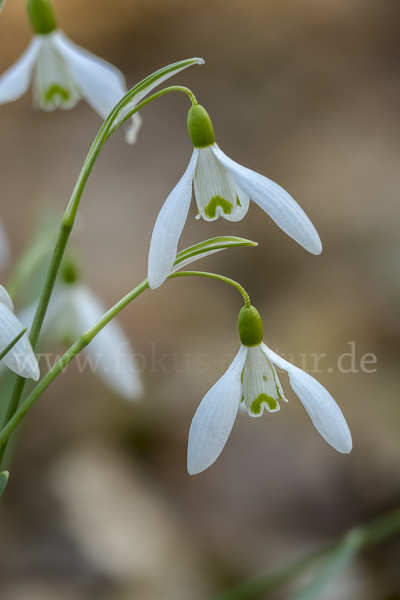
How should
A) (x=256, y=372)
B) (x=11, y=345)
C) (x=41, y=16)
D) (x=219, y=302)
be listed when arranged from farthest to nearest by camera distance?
(x=219, y=302) → (x=41, y=16) → (x=256, y=372) → (x=11, y=345)

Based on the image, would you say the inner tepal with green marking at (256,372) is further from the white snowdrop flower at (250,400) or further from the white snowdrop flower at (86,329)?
the white snowdrop flower at (86,329)

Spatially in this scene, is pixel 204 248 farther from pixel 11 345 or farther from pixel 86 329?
pixel 86 329

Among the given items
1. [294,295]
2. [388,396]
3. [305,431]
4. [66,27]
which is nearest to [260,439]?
[305,431]

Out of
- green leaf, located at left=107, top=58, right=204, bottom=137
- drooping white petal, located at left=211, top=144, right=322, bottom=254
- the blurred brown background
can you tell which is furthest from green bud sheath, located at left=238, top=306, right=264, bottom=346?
the blurred brown background

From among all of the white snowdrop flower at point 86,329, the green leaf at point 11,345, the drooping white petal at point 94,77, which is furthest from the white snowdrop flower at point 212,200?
A: the white snowdrop flower at point 86,329

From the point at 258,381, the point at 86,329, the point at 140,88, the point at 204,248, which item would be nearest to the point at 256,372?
the point at 258,381

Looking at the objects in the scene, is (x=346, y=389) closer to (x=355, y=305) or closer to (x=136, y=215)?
(x=355, y=305)

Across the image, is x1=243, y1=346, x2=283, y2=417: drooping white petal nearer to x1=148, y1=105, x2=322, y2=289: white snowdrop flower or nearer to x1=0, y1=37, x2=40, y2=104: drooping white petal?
x1=148, y1=105, x2=322, y2=289: white snowdrop flower
